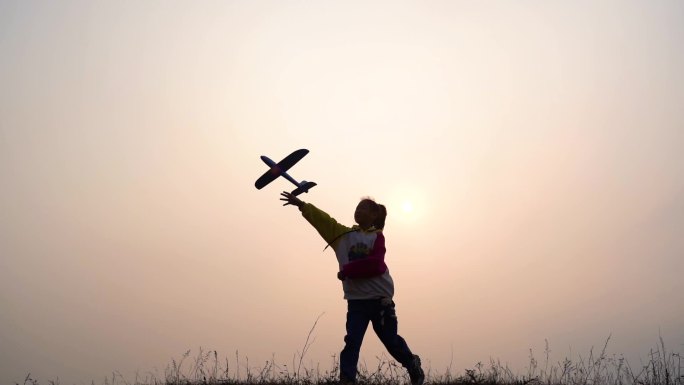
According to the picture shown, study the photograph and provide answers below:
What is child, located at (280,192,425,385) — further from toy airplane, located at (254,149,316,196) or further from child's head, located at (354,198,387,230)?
toy airplane, located at (254,149,316,196)

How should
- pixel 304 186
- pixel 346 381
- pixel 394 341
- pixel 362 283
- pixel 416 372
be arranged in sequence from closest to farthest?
pixel 346 381 → pixel 362 283 → pixel 394 341 → pixel 416 372 → pixel 304 186

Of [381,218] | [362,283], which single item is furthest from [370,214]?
[362,283]

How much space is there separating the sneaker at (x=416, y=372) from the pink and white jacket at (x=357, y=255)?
87cm

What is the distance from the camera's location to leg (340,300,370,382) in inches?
327

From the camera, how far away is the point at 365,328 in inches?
334

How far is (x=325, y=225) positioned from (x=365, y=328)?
4.14 ft

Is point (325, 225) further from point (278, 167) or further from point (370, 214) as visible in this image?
point (278, 167)

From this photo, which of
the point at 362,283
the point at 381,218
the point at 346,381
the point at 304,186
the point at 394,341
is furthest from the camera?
the point at 304,186

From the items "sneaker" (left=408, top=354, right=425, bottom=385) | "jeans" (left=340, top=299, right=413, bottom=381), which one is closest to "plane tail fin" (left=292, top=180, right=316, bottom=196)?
"jeans" (left=340, top=299, right=413, bottom=381)

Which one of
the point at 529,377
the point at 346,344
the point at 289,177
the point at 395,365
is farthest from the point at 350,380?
the point at 289,177

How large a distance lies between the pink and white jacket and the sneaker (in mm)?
868

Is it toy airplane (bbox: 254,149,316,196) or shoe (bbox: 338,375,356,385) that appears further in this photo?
toy airplane (bbox: 254,149,316,196)

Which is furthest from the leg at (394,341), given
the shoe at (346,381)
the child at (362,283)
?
the shoe at (346,381)

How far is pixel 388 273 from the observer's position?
864 cm
